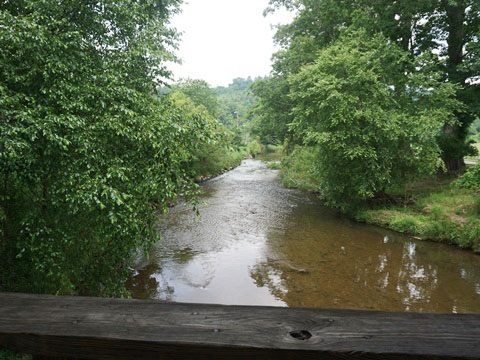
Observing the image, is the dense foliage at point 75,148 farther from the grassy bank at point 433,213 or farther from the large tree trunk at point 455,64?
the large tree trunk at point 455,64

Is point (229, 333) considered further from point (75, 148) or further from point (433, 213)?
point (433, 213)

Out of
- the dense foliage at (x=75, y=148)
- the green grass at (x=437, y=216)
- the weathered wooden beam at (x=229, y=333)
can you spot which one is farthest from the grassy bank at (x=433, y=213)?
the weathered wooden beam at (x=229, y=333)

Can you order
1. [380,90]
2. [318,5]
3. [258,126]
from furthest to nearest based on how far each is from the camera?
1. [258,126]
2. [318,5]
3. [380,90]

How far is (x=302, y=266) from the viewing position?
1019 centimetres

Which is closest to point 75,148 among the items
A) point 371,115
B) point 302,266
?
point 302,266

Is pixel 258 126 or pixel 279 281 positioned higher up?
pixel 258 126

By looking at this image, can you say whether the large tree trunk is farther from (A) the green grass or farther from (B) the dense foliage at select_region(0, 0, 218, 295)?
(B) the dense foliage at select_region(0, 0, 218, 295)

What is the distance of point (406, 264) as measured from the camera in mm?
10445

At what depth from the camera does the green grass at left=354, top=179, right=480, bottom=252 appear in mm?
11602

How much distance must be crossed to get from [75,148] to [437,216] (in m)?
13.9

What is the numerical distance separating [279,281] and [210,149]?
18.7 meters

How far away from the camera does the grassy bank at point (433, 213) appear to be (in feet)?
38.3

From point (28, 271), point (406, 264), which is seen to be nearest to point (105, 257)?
point (28, 271)

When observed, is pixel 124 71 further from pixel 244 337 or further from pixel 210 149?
pixel 210 149
